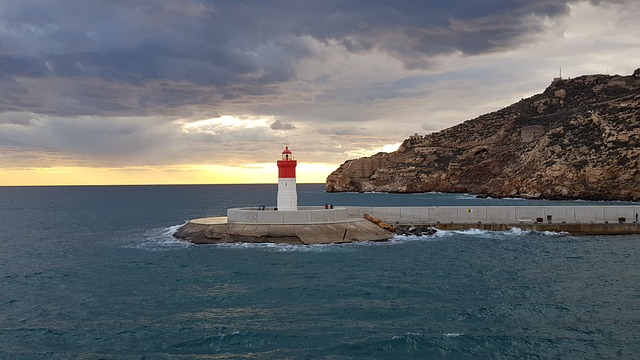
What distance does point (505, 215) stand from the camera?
52875 millimetres

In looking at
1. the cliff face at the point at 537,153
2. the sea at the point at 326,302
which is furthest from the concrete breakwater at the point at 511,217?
the cliff face at the point at 537,153

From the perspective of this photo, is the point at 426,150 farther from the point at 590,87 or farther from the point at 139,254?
the point at 139,254

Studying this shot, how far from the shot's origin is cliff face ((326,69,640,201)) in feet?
312

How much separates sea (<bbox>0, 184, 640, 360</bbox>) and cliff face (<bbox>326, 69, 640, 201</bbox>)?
57115 mm

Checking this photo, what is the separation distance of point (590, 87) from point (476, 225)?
110m

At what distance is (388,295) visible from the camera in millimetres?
26203

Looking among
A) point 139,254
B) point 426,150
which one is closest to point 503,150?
point 426,150

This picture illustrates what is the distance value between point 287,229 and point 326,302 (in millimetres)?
18167

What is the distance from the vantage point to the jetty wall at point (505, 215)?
51.6 metres

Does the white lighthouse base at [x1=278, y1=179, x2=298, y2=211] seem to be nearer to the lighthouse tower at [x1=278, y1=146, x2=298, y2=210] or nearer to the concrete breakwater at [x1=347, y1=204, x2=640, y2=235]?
the lighthouse tower at [x1=278, y1=146, x2=298, y2=210]

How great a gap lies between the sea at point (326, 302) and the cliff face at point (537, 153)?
57.1 m

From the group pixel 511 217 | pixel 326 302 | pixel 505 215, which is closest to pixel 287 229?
pixel 326 302

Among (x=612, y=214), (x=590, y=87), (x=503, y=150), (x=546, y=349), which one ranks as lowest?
(x=546, y=349)

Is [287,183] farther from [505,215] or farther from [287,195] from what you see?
[505,215]
